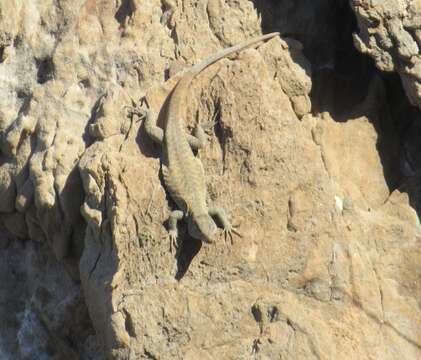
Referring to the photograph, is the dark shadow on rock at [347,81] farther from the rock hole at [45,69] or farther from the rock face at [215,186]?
the rock hole at [45,69]

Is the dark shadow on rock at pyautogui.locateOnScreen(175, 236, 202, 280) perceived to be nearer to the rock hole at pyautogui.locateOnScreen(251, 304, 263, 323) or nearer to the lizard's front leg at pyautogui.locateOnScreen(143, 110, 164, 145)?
the rock hole at pyautogui.locateOnScreen(251, 304, 263, 323)

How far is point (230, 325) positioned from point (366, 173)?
1840 millimetres

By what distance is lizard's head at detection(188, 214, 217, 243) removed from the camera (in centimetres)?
635

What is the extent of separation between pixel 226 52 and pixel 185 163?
1088 mm

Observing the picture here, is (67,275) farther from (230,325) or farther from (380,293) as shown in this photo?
(380,293)

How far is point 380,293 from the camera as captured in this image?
6332 millimetres

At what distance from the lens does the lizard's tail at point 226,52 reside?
23.0 feet

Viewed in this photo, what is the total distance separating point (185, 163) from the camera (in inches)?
266

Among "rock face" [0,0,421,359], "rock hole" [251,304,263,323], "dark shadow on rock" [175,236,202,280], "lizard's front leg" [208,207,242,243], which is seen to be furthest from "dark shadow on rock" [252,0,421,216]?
"rock hole" [251,304,263,323]

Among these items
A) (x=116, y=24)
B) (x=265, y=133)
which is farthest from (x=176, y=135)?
(x=116, y=24)

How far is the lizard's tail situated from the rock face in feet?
0.38

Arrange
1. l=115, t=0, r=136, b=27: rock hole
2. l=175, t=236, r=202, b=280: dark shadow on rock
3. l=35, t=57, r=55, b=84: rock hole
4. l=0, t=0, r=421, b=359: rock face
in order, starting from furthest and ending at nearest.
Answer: l=35, t=57, r=55, b=84: rock hole
l=115, t=0, r=136, b=27: rock hole
l=175, t=236, r=202, b=280: dark shadow on rock
l=0, t=0, r=421, b=359: rock face

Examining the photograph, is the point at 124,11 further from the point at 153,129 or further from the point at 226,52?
the point at 153,129

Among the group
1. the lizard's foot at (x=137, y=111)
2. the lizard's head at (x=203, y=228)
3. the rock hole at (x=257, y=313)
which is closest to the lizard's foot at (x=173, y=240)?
the lizard's head at (x=203, y=228)
